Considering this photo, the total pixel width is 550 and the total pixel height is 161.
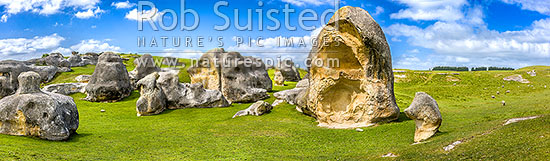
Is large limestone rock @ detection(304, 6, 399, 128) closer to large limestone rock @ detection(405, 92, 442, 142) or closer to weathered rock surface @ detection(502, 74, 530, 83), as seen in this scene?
large limestone rock @ detection(405, 92, 442, 142)

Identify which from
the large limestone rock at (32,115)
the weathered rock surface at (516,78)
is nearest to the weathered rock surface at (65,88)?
the large limestone rock at (32,115)

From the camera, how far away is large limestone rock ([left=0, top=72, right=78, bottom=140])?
1811 centimetres

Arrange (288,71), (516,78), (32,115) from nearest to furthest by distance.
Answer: (32,115) → (516,78) → (288,71)

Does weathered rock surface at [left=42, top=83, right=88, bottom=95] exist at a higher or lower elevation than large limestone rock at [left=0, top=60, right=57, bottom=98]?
lower

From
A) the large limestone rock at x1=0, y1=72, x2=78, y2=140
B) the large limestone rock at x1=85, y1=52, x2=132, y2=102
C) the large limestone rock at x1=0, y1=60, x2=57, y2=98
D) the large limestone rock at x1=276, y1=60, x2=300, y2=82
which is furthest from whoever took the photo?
the large limestone rock at x1=276, y1=60, x2=300, y2=82

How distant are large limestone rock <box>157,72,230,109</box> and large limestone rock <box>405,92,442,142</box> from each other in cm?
2263

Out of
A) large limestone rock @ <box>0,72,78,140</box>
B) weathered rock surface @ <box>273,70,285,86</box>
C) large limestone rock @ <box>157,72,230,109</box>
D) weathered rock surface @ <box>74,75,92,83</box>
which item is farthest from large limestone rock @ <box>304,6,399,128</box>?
weathered rock surface @ <box>74,75,92,83</box>

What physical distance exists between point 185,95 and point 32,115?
60.9ft

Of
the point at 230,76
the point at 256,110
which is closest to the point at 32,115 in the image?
the point at 256,110

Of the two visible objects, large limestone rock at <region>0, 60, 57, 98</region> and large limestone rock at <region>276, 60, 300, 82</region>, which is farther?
large limestone rock at <region>276, 60, 300, 82</region>

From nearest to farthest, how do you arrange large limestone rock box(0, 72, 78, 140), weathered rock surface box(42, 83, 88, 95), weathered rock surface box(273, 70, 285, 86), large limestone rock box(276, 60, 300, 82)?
1. large limestone rock box(0, 72, 78, 140)
2. weathered rock surface box(42, 83, 88, 95)
3. weathered rock surface box(273, 70, 285, 86)
4. large limestone rock box(276, 60, 300, 82)

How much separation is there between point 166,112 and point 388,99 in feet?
67.1

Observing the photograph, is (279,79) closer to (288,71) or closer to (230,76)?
(288,71)

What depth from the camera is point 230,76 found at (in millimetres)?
43062
